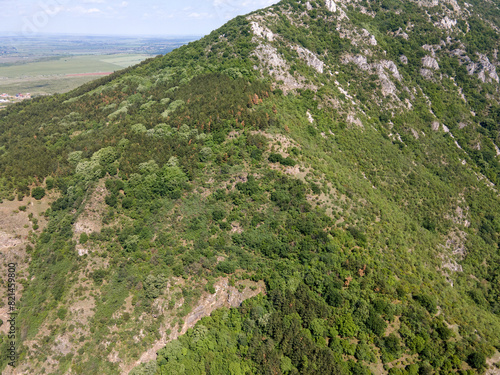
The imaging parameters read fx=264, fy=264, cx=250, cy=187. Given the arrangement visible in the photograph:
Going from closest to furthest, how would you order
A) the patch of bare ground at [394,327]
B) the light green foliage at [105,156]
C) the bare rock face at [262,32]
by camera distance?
the patch of bare ground at [394,327] < the light green foliage at [105,156] < the bare rock face at [262,32]

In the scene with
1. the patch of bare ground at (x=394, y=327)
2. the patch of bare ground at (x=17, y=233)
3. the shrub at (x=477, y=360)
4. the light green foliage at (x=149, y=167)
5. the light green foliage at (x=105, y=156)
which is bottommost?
the shrub at (x=477, y=360)

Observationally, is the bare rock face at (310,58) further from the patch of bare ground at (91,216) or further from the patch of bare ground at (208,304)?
the patch of bare ground at (208,304)

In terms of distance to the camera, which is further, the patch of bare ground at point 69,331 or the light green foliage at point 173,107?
the light green foliage at point 173,107

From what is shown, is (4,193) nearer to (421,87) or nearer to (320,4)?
(320,4)

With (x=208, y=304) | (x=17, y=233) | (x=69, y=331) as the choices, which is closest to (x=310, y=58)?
(x=208, y=304)

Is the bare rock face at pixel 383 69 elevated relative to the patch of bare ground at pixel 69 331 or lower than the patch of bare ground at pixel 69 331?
elevated

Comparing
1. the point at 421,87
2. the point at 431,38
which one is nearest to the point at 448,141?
the point at 421,87

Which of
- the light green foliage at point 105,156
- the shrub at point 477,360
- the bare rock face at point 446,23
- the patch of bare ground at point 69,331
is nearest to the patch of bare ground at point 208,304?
the patch of bare ground at point 69,331

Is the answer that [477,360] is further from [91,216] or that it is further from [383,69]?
[383,69]
